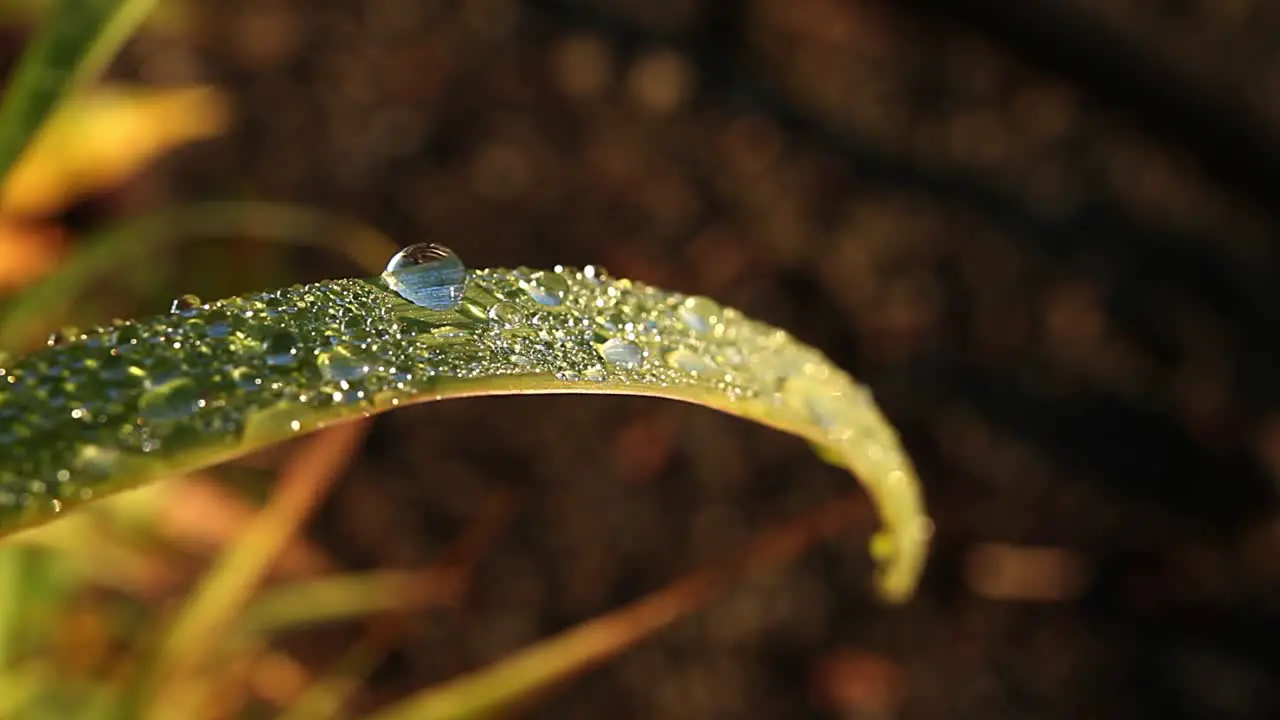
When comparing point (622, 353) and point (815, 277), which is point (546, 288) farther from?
point (815, 277)

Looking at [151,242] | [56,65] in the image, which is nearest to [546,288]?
[56,65]

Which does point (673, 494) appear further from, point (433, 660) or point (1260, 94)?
point (1260, 94)

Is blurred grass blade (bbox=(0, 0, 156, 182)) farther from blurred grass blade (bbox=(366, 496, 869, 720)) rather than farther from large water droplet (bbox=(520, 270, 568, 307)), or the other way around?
blurred grass blade (bbox=(366, 496, 869, 720))

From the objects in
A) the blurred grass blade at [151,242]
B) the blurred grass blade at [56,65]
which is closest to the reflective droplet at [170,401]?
the blurred grass blade at [56,65]

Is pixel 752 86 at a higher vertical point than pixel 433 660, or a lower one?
higher

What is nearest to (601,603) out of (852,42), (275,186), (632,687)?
(632,687)
